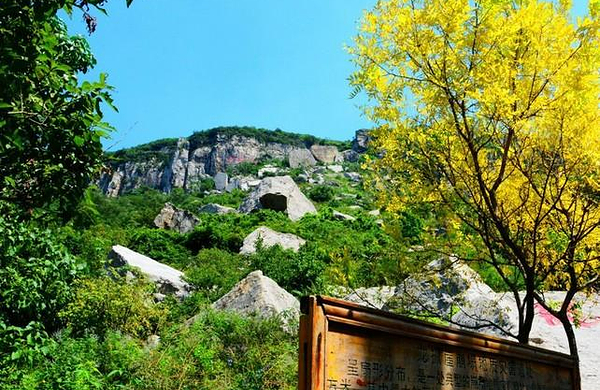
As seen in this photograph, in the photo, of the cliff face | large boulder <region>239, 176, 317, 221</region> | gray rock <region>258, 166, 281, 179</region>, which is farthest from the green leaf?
the cliff face

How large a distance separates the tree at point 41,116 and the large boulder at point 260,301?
19.0ft

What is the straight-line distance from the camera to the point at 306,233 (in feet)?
72.2

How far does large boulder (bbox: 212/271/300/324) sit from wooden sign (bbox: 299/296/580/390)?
5889mm

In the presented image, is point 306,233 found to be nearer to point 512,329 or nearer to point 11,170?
point 512,329

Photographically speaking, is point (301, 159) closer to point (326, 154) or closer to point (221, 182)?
point (326, 154)

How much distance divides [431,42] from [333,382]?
8.91 ft

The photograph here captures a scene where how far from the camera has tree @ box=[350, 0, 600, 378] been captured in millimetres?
4004

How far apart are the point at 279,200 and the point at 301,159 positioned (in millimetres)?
43505

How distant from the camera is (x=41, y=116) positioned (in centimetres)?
312

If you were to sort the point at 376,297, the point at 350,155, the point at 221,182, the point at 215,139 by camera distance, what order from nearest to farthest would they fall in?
the point at 376,297, the point at 221,182, the point at 350,155, the point at 215,139

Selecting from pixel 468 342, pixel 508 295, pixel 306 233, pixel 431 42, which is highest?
pixel 306 233

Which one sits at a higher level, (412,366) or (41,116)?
(41,116)

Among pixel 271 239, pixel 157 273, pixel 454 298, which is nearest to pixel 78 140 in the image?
pixel 454 298

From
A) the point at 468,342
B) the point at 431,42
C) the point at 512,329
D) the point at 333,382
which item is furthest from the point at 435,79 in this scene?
the point at 512,329
